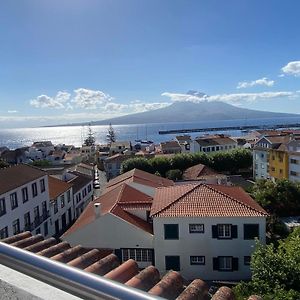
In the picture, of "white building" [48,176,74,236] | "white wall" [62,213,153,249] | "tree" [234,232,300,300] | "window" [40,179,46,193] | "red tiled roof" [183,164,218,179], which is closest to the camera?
"tree" [234,232,300,300]

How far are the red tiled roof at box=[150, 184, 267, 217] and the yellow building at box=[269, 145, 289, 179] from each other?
27.8 meters

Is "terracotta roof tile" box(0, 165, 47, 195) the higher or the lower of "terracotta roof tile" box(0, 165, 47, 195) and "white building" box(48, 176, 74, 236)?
the higher

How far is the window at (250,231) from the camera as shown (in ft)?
67.3

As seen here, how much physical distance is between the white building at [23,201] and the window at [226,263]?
13.7 metres

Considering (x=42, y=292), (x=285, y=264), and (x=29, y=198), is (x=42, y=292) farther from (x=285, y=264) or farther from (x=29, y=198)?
(x=29, y=198)

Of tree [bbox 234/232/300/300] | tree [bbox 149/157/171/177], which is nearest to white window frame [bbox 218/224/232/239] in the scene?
tree [bbox 234/232/300/300]

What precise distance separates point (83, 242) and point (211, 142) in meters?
61.1

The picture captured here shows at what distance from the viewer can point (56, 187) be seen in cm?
3444

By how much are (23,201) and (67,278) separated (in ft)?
85.6

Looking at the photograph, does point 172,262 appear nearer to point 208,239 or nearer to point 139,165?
point 208,239

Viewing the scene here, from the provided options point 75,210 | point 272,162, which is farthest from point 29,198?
point 272,162

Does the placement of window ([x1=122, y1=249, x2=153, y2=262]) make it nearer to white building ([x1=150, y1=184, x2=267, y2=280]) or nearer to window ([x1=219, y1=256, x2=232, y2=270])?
white building ([x1=150, y1=184, x2=267, y2=280])

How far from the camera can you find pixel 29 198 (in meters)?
26.9

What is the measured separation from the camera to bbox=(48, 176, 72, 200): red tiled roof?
32816 mm
